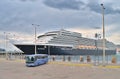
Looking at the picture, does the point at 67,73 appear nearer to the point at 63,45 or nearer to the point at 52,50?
the point at 52,50

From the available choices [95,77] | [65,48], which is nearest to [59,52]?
[65,48]

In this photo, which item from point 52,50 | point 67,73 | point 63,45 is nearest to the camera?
point 67,73

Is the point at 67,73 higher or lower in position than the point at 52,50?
lower

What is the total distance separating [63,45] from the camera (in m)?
104

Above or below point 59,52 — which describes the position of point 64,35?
above

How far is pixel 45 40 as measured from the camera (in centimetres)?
10550

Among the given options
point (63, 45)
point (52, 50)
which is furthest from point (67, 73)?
point (63, 45)

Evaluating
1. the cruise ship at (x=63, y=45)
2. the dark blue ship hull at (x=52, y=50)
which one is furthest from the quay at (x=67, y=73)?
the dark blue ship hull at (x=52, y=50)

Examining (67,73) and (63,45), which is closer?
(67,73)

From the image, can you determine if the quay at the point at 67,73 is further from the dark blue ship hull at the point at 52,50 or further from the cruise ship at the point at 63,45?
the dark blue ship hull at the point at 52,50

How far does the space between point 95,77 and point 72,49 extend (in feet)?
261

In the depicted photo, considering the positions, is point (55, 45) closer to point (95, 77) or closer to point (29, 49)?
point (29, 49)

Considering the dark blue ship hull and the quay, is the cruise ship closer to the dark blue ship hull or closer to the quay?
the dark blue ship hull

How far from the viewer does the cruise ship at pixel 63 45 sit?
337 ft
